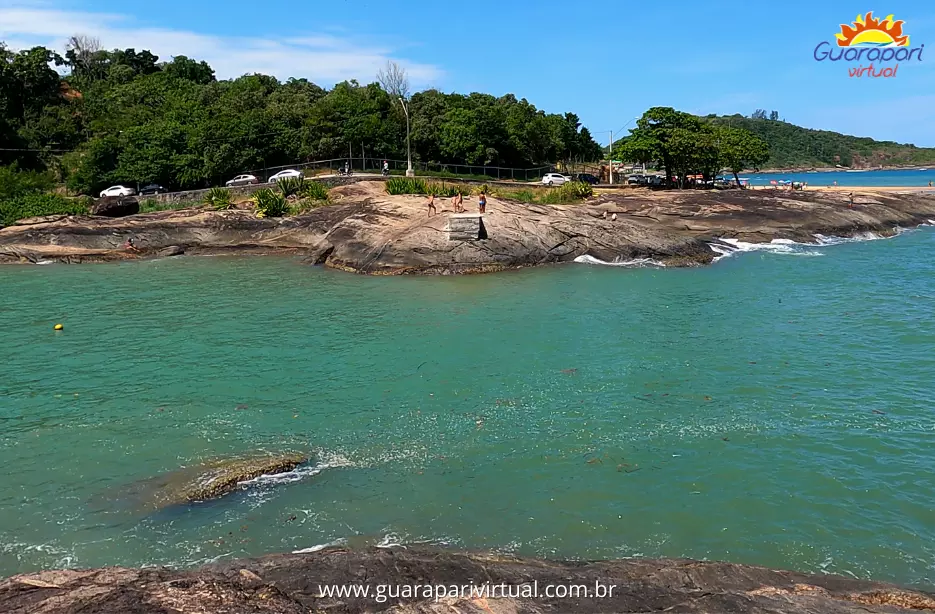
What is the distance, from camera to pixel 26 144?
5612 centimetres

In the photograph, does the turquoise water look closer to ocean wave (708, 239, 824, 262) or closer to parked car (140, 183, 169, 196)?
ocean wave (708, 239, 824, 262)

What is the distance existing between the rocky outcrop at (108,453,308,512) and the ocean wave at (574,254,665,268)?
22.4 m

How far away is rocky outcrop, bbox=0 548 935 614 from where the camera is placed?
5.71 metres

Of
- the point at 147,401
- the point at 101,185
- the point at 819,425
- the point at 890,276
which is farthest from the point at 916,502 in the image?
the point at 101,185

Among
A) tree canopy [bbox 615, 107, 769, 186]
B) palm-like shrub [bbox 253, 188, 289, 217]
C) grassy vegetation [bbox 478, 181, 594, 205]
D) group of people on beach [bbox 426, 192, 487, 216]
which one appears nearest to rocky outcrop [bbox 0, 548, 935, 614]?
group of people on beach [bbox 426, 192, 487, 216]

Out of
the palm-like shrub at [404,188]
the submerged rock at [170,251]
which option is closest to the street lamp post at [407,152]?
the palm-like shrub at [404,188]

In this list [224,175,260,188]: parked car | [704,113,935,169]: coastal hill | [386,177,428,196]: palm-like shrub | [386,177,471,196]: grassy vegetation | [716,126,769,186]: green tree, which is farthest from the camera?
[704,113,935,169]: coastal hill

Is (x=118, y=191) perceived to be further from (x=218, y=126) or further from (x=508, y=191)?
(x=508, y=191)

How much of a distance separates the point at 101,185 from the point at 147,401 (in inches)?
1583

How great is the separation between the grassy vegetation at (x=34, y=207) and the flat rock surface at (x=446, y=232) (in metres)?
2.05

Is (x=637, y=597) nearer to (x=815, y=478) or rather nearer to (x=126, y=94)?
(x=815, y=478)

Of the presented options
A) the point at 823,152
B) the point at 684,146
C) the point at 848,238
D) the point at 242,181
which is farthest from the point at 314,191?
the point at 823,152

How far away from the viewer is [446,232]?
30656 mm

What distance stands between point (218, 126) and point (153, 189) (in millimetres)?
6313
